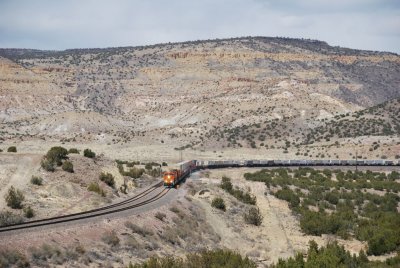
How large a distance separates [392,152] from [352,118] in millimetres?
29222

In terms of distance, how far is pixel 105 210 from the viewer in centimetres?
3234

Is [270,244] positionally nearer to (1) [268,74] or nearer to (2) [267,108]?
(2) [267,108]

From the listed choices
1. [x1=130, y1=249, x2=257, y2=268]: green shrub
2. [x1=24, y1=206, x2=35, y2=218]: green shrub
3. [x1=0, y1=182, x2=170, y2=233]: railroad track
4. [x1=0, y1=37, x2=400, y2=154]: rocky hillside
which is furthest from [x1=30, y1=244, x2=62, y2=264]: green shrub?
[x1=0, y1=37, x2=400, y2=154]: rocky hillside

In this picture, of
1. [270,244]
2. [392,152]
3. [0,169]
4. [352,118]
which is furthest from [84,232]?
[352,118]

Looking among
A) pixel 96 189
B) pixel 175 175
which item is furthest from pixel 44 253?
pixel 175 175

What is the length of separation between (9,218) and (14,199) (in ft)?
11.9

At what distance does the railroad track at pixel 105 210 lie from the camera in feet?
84.7

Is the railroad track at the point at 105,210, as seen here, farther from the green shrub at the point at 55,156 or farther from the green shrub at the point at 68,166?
the green shrub at the point at 55,156

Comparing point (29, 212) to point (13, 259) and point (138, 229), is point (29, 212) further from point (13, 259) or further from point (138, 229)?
point (13, 259)

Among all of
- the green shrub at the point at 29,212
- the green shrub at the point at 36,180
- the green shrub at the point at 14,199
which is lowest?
the green shrub at the point at 29,212

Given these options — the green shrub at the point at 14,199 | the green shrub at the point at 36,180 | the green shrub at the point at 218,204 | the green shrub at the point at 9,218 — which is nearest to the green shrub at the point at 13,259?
the green shrub at the point at 9,218

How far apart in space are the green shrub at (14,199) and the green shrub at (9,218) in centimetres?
164

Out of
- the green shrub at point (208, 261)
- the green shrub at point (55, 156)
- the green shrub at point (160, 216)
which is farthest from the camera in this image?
the green shrub at point (55, 156)

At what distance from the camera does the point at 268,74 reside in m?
164
